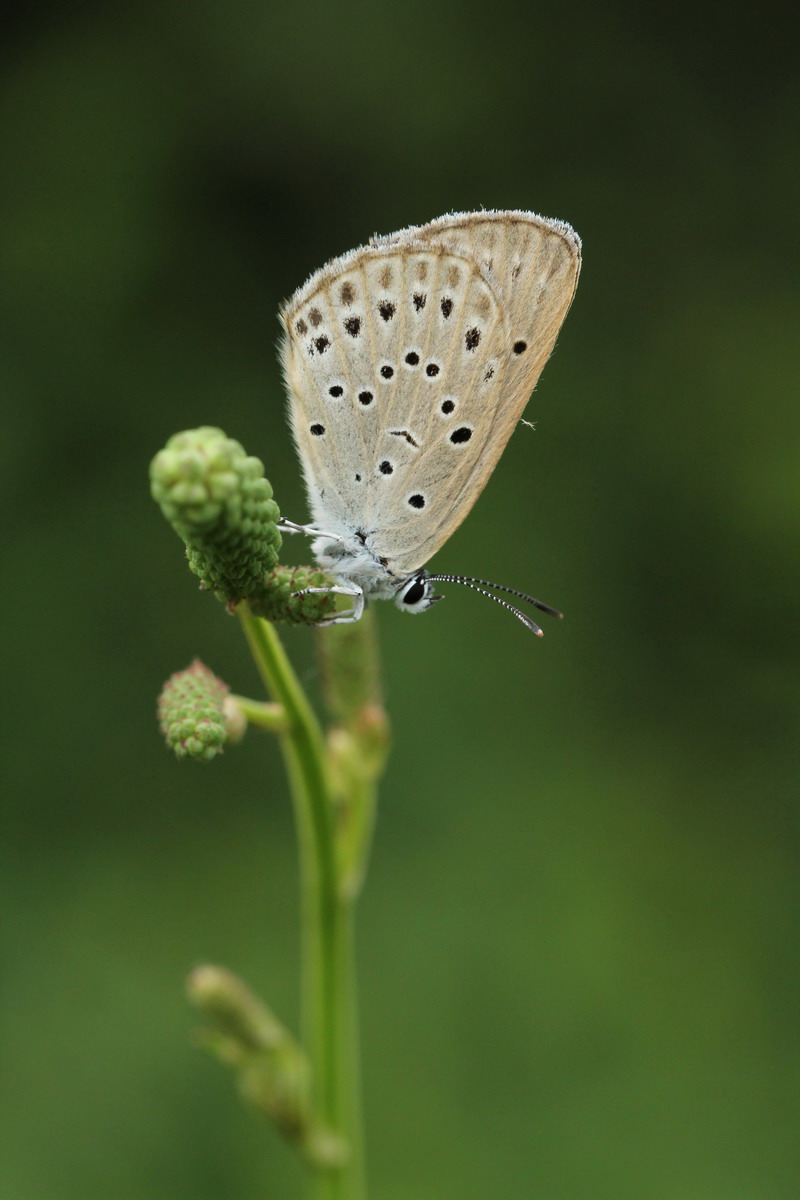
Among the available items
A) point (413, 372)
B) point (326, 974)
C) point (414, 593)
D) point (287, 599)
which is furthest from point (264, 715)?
point (413, 372)

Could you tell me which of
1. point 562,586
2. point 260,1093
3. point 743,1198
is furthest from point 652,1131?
point 260,1093

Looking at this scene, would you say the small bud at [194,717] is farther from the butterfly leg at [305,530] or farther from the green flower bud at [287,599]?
the butterfly leg at [305,530]

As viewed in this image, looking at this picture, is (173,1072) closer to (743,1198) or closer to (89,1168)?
(89,1168)

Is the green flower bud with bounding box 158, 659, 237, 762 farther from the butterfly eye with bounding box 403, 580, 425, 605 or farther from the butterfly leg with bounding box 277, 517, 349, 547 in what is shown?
the butterfly eye with bounding box 403, 580, 425, 605

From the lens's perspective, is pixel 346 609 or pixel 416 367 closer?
pixel 346 609

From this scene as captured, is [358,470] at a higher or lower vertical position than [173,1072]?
higher

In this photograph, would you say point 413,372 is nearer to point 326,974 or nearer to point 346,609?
A: point 346,609
